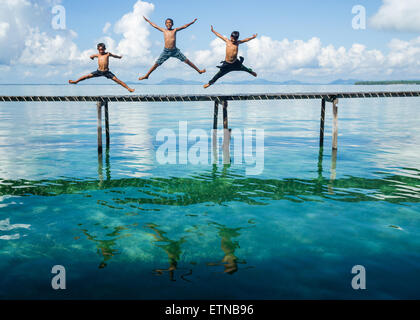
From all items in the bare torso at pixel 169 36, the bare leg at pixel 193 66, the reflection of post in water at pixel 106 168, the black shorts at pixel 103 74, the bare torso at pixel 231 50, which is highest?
the bare torso at pixel 169 36

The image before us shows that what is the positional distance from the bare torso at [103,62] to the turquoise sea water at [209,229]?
169 inches

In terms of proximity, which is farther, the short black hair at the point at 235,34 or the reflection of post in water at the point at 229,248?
the short black hair at the point at 235,34

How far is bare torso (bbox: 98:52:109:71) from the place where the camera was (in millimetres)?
15617

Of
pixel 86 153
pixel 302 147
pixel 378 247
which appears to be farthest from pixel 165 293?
pixel 302 147

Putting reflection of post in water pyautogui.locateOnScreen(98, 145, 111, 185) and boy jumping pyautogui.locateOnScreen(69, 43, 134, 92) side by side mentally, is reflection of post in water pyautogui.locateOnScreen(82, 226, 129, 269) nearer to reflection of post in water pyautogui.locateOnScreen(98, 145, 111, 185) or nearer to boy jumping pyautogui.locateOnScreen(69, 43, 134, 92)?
reflection of post in water pyautogui.locateOnScreen(98, 145, 111, 185)

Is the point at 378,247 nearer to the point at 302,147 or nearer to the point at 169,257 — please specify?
the point at 169,257

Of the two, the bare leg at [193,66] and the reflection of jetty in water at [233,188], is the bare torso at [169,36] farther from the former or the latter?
the reflection of jetty in water at [233,188]

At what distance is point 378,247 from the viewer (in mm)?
8203

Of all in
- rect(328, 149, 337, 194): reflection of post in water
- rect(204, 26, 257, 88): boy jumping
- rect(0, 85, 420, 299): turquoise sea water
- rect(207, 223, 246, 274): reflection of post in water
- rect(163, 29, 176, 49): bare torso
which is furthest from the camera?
rect(204, 26, 257, 88): boy jumping

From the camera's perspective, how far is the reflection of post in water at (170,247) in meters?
7.19

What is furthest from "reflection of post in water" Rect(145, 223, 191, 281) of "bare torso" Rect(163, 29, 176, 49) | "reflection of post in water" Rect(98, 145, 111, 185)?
"bare torso" Rect(163, 29, 176, 49)

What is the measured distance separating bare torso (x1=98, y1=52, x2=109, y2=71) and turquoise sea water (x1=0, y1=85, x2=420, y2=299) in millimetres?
4296

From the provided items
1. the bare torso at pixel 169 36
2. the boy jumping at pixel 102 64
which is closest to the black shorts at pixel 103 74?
the boy jumping at pixel 102 64

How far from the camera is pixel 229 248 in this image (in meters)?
8.22
